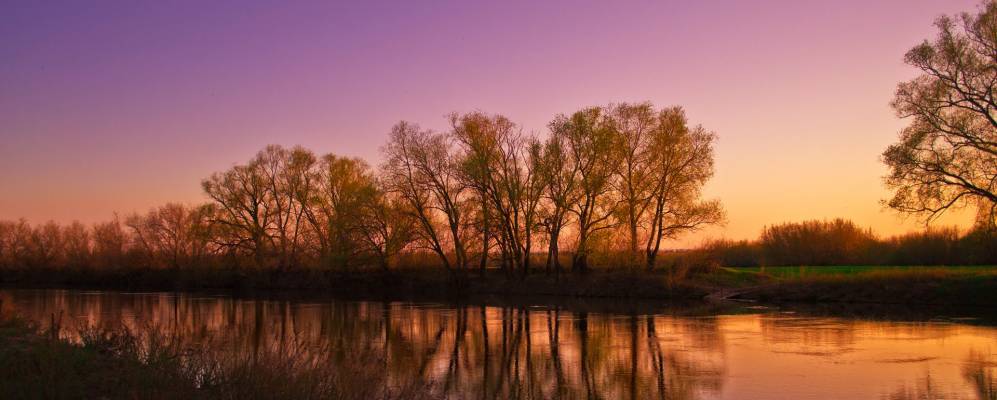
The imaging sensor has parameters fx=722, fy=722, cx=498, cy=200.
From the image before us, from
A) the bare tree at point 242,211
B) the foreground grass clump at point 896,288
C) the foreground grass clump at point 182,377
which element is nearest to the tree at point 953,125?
the foreground grass clump at point 896,288

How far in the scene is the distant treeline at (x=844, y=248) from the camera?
47031 mm

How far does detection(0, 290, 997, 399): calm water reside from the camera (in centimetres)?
1442

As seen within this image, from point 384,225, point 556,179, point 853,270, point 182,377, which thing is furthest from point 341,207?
point 182,377

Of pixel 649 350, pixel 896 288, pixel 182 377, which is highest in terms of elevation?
pixel 182 377

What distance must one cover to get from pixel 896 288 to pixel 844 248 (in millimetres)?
25024

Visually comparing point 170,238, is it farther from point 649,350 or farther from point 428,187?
point 649,350

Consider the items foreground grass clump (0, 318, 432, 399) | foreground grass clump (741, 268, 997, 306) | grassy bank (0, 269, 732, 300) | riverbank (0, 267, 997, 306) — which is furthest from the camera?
grassy bank (0, 269, 732, 300)

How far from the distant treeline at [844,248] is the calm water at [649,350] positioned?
20.1 meters

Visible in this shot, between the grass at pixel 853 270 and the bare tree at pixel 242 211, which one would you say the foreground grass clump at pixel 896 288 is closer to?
the grass at pixel 853 270

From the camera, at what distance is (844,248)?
2270 inches

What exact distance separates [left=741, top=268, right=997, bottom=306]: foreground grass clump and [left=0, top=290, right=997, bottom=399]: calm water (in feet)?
20.8

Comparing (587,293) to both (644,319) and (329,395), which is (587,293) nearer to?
(644,319)

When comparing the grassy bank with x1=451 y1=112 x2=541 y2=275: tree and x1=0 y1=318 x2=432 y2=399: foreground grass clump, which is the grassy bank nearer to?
x1=451 y1=112 x2=541 y2=275: tree

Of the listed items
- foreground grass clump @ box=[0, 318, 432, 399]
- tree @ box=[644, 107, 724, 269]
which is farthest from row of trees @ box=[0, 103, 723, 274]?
foreground grass clump @ box=[0, 318, 432, 399]
